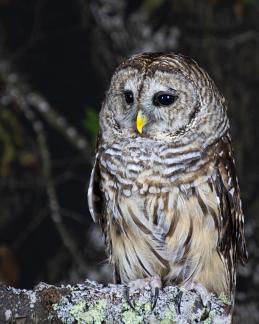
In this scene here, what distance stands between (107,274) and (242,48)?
1224mm

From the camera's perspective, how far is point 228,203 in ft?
11.5

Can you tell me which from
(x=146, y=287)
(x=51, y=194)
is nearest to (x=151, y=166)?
(x=146, y=287)

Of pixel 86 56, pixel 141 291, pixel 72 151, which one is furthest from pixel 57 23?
pixel 141 291

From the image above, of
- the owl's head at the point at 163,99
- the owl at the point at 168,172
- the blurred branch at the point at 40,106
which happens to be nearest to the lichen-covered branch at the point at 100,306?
the owl at the point at 168,172

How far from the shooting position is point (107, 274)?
448 centimetres

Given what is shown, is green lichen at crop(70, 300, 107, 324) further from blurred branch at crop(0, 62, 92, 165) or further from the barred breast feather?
blurred branch at crop(0, 62, 92, 165)

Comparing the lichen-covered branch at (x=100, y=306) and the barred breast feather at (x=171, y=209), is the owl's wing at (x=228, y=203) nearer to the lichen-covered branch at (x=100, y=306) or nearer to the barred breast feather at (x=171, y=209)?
the barred breast feather at (x=171, y=209)

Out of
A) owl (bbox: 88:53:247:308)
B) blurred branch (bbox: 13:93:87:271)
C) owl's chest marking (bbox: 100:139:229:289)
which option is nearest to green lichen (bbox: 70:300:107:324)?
owl (bbox: 88:53:247:308)

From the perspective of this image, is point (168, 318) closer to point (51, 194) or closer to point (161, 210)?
point (161, 210)

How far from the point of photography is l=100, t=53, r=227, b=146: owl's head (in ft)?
11.0

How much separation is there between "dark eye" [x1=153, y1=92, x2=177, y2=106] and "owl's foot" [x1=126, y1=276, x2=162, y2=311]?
601mm

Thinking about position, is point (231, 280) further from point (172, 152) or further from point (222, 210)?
point (172, 152)

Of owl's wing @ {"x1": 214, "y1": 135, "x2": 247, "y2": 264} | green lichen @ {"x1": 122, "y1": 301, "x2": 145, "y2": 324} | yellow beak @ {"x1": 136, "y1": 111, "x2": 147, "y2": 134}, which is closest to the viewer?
green lichen @ {"x1": 122, "y1": 301, "x2": 145, "y2": 324}

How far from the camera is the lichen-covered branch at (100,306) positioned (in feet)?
8.64
